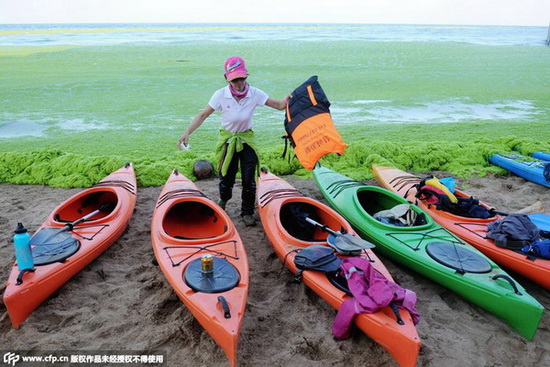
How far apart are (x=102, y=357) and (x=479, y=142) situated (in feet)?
21.4

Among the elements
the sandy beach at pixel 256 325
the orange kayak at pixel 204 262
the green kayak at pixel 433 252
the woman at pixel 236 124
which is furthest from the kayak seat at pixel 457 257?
the woman at pixel 236 124

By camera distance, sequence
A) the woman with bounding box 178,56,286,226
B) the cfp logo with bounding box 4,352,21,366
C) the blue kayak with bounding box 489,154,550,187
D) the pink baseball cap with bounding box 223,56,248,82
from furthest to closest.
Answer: the blue kayak with bounding box 489,154,550,187
the woman with bounding box 178,56,286,226
the pink baseball cap with bounding box 223,56,248,82
the cfp logo with bounding box 4,352,21,366

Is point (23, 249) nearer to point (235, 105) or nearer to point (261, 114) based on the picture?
point (235, 105)

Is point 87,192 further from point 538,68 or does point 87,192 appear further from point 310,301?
point 538,68

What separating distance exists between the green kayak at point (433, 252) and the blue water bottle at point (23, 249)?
284 cm

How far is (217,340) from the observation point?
273cm

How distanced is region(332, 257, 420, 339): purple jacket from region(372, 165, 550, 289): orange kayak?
1.30 m

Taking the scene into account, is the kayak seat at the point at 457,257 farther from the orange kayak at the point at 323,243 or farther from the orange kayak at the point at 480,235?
the orange kayak at the point at 323,243

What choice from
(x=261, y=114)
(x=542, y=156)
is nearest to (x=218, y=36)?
(x=261, y=114)

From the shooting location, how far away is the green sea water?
245 inches

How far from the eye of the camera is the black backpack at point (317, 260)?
326 cm

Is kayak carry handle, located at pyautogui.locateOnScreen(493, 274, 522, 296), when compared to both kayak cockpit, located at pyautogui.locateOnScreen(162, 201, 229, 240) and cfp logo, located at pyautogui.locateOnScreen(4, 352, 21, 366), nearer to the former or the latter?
kayak cockpit, located at pyautogui.locateOnScreen(162, 201, 229, 240)

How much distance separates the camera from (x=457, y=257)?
11.5ft

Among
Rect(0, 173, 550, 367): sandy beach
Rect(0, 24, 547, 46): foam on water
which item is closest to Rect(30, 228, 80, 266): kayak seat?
Rect(0, 173, 550, 367): sandy beach
